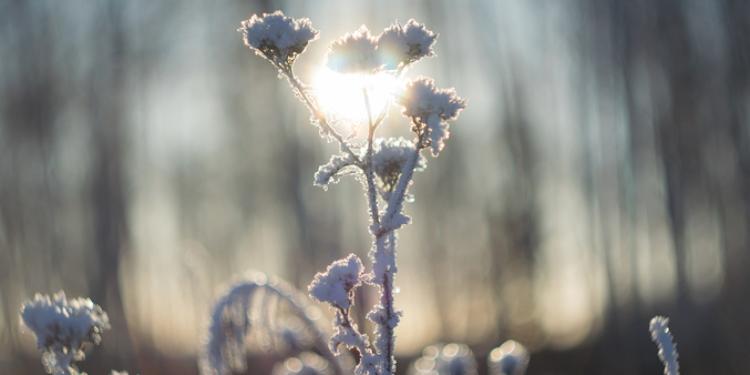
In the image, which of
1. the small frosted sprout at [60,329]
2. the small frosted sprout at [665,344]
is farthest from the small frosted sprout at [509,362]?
the small frosted sprout at [60,329]

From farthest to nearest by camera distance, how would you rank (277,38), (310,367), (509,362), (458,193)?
(458,193) < (310,367) < (509,362) < (277,38)

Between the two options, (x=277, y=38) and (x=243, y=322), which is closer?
(x=277, y=38)

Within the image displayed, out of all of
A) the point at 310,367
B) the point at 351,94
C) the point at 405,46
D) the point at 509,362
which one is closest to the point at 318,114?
the point at 351,94

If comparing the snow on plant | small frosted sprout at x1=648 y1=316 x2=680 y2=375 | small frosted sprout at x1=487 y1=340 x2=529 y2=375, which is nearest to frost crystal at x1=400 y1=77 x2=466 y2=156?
the snow on plant

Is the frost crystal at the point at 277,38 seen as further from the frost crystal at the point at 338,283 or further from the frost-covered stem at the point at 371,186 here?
the frost crystal at the point at 338,283

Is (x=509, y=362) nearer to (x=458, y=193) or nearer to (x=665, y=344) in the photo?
(x=665, y=344)

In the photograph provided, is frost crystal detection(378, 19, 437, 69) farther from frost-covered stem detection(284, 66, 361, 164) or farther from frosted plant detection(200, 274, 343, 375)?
frosted plant detection(200, 274, 343, 375)
